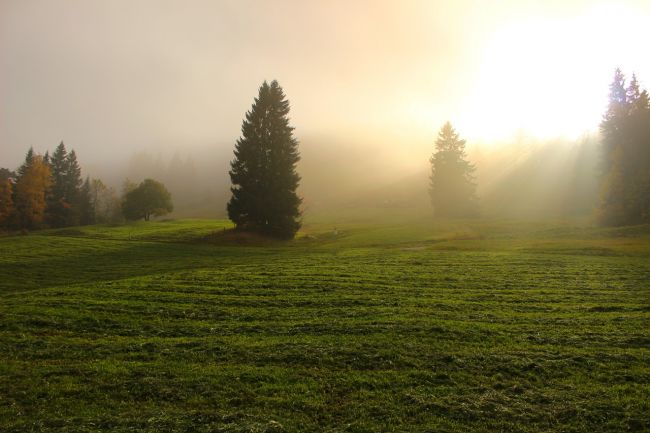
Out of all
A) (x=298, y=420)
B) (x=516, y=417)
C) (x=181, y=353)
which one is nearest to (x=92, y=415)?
(x=181, y=353)

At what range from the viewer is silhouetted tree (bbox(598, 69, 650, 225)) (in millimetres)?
54094

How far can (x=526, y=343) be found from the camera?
13.5 metres

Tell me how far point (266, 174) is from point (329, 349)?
1585 inches

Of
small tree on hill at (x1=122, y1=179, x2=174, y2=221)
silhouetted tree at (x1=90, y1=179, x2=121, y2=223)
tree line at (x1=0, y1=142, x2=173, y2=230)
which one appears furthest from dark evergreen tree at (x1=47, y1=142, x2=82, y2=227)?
small tree on hill at (x1=122, y1=179, x2=174, y2=221)

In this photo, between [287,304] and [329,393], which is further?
[287,304]

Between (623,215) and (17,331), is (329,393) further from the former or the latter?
(623,215)

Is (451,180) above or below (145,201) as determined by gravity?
above

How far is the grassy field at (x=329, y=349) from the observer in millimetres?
9109

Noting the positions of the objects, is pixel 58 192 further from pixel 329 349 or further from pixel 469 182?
pixel 329 349

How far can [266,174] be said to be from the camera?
51031 millimetres

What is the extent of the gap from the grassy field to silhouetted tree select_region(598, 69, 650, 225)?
3397 centimetres

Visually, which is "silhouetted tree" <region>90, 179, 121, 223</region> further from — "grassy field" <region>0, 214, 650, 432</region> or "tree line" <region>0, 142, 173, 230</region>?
"grassy field" <region>0, 214, 650, 432</region>

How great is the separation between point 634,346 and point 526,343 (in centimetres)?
344

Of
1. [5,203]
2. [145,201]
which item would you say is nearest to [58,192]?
[5,203]
